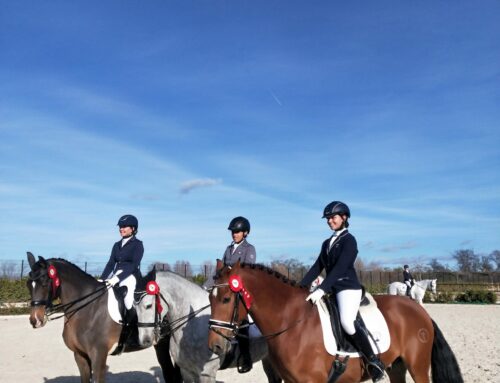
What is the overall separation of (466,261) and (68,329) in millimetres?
86149

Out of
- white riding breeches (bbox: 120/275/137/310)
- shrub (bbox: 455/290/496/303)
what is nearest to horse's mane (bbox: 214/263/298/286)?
white riding breeches (bbox: 120/275/137/310)

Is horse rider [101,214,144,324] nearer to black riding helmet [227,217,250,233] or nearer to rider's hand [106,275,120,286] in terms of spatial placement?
rider's hand [106,275,120,286]

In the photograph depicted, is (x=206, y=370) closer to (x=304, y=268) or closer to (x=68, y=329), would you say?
(x=68, y=329)

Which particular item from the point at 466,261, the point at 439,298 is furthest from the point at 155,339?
the point at 466,261

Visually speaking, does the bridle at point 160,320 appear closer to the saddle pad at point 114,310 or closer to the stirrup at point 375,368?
the saddle pad at point 114,310

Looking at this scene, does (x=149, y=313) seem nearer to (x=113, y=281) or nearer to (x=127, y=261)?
(x=113, y=281)

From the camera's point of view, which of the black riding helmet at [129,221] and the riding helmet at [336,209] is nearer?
the riding helmet at [336,209]

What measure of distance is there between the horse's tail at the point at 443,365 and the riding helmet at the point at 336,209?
1.99 meters

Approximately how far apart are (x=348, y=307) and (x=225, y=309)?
1434 mm

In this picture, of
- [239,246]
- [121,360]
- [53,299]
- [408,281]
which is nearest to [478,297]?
[408,281]

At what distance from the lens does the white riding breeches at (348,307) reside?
211 inches

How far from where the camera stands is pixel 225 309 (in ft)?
16.1

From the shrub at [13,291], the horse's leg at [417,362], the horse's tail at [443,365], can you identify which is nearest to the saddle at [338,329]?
the horse's leg at [417,362]

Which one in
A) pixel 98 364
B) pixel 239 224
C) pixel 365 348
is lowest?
pixel 98 364
